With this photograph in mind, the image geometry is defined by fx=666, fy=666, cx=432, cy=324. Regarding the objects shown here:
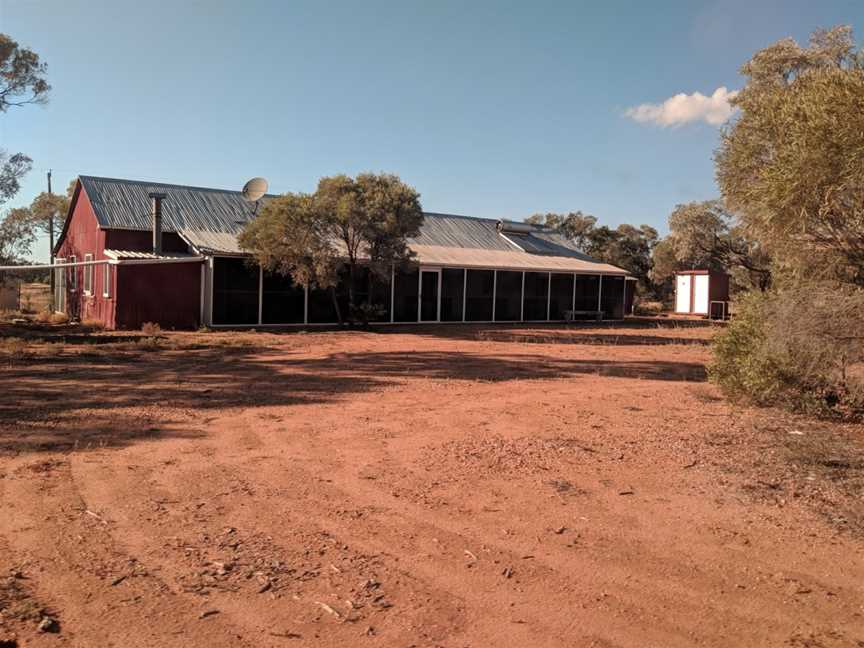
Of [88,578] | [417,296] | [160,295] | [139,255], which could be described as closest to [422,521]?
[88,578]

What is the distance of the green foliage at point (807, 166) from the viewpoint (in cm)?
627

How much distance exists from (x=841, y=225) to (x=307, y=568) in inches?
275

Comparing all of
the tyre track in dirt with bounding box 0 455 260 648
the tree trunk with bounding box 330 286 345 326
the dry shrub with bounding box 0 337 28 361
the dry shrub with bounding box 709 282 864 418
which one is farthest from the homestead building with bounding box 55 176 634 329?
the dry shrub with bounding box 709 282 864 418

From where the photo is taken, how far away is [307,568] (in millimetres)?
3920

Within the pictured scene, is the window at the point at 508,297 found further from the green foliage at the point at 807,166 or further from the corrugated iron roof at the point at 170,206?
the green foliage at the point at 807,166

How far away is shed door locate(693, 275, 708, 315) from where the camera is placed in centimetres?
3494

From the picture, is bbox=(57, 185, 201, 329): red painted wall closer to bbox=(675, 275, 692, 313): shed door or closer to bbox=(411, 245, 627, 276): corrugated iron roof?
bbox=(411, 245, 627, 276): corrugated iron roof

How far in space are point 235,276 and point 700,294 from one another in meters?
24.6

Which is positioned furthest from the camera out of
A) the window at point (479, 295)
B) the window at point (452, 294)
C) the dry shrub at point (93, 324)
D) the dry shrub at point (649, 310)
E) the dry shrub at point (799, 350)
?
the dry shrub at point (649, 310)

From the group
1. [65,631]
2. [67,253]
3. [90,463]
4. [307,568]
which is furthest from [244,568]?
[67,253]

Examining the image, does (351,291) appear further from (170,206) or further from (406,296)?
(170,206)

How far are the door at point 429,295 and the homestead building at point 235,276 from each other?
0.13 ft

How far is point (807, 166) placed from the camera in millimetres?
6535

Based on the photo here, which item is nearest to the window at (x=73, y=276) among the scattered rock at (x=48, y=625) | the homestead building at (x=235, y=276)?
the homestead building at (x=235, y=276)
